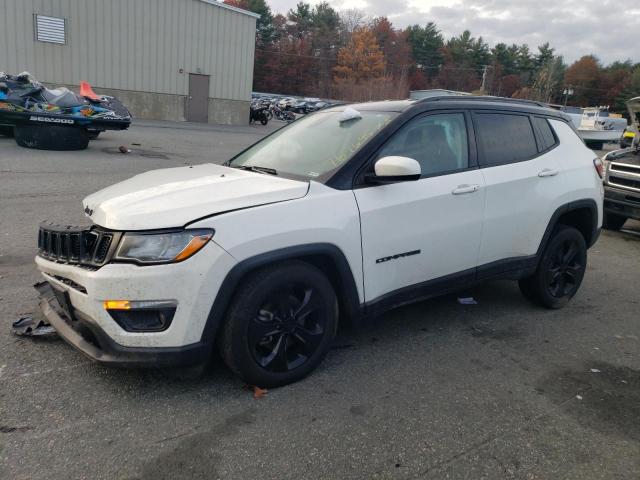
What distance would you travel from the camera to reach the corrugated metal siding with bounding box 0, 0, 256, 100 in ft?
76.6

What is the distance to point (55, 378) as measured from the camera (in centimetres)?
309

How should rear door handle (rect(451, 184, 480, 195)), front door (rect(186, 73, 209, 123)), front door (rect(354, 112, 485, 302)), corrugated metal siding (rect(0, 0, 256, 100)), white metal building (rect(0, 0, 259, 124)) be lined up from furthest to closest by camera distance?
front door (rect(186, 73, 209, 123)), white metal building (rect(0, 0, 259, 124)), corrugated metal siding (rect(0, 0, 256, 100)), rear door handle (rect(451, 184, 480, 195)), front door (rect(354, 112, 485, 302))

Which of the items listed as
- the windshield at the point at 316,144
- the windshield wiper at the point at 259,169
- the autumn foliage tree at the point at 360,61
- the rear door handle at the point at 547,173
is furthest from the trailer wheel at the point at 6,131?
the autumn foliage tree at the point at 360,61

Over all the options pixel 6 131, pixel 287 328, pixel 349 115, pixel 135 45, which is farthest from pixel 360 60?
pixel 287 328

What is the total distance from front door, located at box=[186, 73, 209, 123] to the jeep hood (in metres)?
26.2

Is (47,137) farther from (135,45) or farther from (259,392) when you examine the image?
(135,45)

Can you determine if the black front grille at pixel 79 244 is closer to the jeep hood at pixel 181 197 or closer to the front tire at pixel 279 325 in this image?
the jeep hood at pixel 181 197

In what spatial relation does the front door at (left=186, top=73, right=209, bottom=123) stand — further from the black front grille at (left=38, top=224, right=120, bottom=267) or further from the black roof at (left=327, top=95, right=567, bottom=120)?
the black front grille at (left=38, top=224, right=120, bottom=267)

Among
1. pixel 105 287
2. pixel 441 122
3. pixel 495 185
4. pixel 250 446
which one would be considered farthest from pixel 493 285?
pixel 105 287

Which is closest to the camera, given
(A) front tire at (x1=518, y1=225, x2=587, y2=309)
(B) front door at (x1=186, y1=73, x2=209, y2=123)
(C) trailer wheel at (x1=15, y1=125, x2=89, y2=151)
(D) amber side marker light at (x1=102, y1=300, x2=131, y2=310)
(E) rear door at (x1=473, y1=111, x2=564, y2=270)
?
(D) amber side marker light at (x1=102, y1=300, x2=131, y2=310)

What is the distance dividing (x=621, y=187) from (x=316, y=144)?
6.50 m

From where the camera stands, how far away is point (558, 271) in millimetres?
4789

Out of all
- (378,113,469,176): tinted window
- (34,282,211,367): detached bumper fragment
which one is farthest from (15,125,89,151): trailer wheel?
(378,113,469,176): tinted window

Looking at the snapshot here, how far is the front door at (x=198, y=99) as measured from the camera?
28.0 meters
